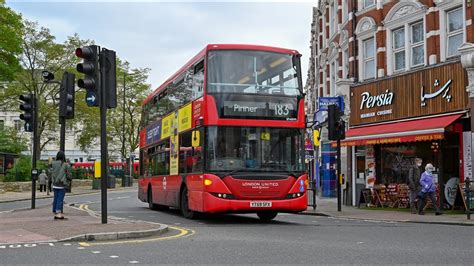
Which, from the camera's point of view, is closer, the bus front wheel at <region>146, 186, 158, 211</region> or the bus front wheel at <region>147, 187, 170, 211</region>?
the bus front wheel at <region>146, 186, 158, 211</region>

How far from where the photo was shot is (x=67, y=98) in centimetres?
1805

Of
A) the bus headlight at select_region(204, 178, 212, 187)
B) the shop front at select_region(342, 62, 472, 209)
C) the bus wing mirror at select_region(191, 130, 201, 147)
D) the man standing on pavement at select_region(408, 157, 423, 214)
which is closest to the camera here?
the bus headlight at select_region(204, 178, 212, 187)

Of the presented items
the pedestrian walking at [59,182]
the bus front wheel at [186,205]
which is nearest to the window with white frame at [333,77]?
the bus front wheel at [186,205]

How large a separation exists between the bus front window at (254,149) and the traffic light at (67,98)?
573 centimetres

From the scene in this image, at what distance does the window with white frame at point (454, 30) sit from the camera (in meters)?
20.0

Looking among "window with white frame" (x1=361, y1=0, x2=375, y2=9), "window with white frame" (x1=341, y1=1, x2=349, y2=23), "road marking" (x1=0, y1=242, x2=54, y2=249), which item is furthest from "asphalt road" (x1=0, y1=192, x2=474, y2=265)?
"window with white frame" (x1=341, y1=1, x2=349, y2=23)

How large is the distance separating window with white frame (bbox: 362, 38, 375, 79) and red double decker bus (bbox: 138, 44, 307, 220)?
10037 millimetres

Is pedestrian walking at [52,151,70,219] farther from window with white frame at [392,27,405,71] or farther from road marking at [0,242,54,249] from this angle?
window with white frame at [392,27,405,71]

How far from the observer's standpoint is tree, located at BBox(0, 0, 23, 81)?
103 feet

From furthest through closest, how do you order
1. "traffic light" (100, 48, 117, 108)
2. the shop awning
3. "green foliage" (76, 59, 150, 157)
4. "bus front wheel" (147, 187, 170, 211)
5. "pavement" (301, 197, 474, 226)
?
"green foliage" (76, 59, 150, 157)
"bus front wheel" (147, 187, 170, 211)
the shop awning
"pavement" (301, 197, 474, 226)
"traffic light" (100, 48, 117, 108)

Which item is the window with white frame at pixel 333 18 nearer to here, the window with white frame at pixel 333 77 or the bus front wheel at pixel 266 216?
the window with white frame at pixel 333 77

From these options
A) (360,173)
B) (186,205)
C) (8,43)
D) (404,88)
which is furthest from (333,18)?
(186,205)

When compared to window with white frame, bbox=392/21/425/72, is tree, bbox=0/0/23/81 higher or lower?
higher

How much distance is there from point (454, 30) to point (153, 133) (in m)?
10.8
